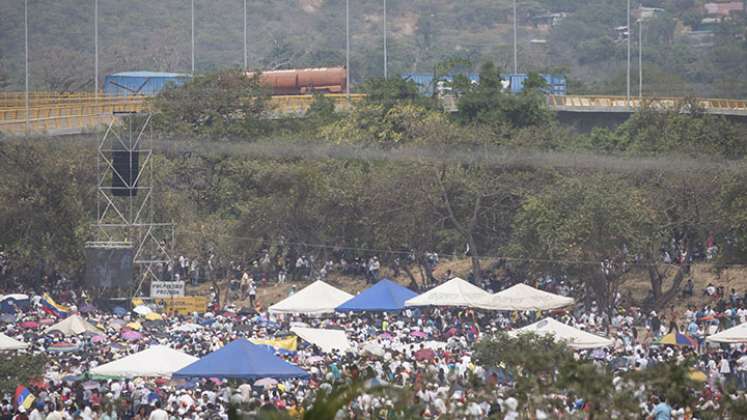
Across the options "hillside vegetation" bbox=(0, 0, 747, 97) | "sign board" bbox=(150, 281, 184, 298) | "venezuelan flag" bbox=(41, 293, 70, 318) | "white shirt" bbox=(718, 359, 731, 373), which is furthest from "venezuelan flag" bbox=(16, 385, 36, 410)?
"hillside vegetation" bbox=(0, 0, 747, 97)

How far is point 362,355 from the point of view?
28953 mm

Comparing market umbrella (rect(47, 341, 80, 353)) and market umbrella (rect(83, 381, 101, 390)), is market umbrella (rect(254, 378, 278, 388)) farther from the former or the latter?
market umbrella (rect(47, 341, 80, 353))

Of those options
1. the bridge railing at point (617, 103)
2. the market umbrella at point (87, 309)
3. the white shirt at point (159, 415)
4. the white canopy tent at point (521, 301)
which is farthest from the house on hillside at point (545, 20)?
the white shirt at point (159, 415)

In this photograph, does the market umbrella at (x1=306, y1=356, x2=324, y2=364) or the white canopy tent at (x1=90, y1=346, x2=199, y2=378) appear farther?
the market umbrella at (x1=306, y1=356, x2=324, y2=364)

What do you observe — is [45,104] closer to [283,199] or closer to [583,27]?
[283,199]

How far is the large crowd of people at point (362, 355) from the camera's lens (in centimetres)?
1947

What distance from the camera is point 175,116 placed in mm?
59750

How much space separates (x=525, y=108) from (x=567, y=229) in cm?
1512

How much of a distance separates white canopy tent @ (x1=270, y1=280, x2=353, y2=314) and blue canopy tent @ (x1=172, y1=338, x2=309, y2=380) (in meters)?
13.9

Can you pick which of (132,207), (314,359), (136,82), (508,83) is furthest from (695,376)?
(508,83)

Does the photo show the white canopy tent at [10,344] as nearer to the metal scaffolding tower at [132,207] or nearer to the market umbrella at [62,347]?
the market umbrella at [62,347]

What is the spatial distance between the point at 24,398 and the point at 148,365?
3544mm

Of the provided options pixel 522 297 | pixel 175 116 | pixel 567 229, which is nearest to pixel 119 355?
pixel 522 297

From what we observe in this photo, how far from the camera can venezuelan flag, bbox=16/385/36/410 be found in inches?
948
